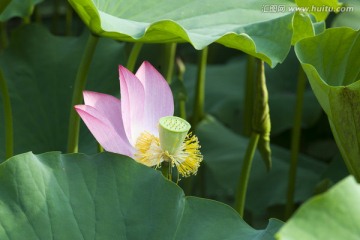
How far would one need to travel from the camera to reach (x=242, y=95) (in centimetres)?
246

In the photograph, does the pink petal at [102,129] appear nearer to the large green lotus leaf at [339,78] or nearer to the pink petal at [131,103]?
the pink petal at [131,103]

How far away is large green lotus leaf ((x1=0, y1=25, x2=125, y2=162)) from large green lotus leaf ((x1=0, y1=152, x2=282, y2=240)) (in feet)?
1.60

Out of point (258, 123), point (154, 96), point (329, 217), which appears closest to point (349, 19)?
point (258, 123)

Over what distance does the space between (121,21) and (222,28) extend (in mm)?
154

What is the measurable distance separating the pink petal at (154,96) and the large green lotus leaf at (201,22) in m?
0.06

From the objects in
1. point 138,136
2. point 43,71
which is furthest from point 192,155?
point 43,71

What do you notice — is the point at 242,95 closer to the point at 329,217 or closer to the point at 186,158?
the point at 186,158

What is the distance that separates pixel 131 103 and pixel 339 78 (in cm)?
34

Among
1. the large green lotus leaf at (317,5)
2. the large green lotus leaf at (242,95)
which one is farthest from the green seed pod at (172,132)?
the large green lotus leaf at (242,95)

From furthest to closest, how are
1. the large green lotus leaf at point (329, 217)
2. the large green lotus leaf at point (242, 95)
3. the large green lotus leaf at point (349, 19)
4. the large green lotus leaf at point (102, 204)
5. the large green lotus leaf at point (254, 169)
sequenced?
the large green lotus leaf at point (242, 95) → the large green lotus leaf at point (254, 169) → the large green lotus leaf at point (349, 19) → the large green lotus leaf at point (102, 204) → the large green lotus leaf at point (329, 217)

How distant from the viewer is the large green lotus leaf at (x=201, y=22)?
3.58 ft

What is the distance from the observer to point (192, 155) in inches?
42.3

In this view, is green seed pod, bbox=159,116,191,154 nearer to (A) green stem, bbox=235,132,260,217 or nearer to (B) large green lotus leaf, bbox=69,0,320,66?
(B) large green lotus leaf, bbox=69,0,320,66

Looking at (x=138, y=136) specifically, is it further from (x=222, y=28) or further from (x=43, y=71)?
(x=43, y=71)
